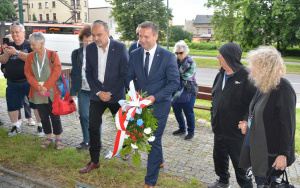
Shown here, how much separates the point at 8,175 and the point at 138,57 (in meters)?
2.67

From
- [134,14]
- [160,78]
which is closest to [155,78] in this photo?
[160,78]

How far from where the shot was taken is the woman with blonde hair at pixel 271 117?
270 centimetres

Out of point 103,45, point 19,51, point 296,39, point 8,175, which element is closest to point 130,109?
point 103,45

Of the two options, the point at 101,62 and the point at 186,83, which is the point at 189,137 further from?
the point at 101,62

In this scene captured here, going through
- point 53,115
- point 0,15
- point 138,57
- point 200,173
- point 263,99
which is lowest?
point 200,173

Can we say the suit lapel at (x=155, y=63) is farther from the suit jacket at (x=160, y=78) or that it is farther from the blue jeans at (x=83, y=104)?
the blue jeans at (x=83, y=104)

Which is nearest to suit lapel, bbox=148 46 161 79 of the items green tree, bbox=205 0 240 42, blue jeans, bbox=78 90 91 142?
blue jeans, bbox=78 90 91 142

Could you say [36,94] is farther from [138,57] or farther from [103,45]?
[138,57]

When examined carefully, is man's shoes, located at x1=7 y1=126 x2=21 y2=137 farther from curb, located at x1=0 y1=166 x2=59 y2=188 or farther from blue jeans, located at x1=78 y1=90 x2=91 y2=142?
blue jeans, located at x1=78 y1=90 x2=91 y2=142

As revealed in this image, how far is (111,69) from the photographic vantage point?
4.27 meters

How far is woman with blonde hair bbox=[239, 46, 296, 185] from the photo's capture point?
2.70 m

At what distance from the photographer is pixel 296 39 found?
32.6 metres

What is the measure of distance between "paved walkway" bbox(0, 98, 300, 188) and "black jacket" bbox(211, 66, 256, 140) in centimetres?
113

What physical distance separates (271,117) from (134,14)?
132 feet
